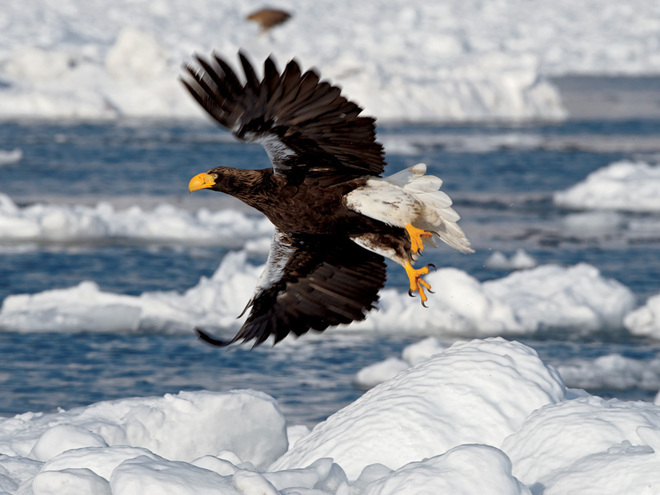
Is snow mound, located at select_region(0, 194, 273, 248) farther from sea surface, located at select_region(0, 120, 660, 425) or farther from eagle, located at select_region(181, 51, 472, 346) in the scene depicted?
eagle, located at select_region(181, 51, 472, 346)

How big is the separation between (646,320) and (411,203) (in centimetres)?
510

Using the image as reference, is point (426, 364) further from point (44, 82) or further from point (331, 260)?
point (44, 82)

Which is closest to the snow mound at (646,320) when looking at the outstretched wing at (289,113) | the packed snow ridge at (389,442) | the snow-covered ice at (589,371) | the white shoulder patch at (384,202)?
the snow-covered ice at (589,371)

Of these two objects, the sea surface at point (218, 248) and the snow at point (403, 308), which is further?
the snow at point (403, 308)

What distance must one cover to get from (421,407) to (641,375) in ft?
14.4

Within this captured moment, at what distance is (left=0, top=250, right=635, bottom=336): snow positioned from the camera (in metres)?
10.1

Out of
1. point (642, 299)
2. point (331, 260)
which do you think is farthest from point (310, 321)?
point (642, 299)

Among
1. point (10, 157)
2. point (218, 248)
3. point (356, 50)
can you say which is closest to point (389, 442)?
point (218, 248)

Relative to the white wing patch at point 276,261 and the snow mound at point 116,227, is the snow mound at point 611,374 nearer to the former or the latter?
the white wing patch at point 276,261

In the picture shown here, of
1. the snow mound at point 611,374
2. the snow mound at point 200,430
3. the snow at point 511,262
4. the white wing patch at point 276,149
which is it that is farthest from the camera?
the snow at point 511,262

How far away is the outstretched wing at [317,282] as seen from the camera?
6117mm

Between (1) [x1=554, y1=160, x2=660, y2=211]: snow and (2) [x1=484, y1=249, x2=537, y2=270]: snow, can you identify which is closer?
(2) [x1=484, y1=249, x2=537, y2=270]: snow

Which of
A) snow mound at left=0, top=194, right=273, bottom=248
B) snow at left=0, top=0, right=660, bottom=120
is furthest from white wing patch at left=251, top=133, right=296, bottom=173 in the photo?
snow at left=0, top=0, right=660, bottom=120

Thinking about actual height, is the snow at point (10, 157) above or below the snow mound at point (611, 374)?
above
